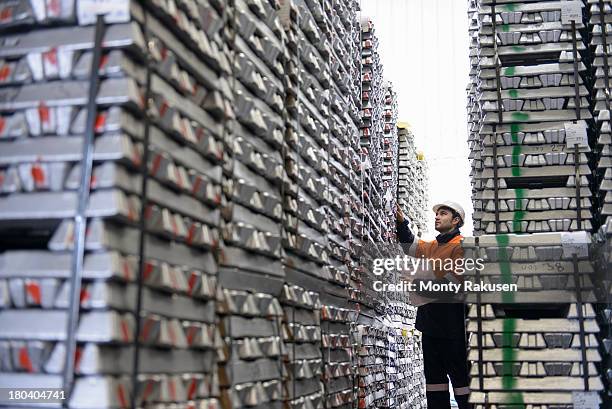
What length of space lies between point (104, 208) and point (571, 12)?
448 cm

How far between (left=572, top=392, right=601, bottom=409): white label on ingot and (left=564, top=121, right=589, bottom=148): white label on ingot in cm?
176

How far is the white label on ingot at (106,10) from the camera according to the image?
2682mm

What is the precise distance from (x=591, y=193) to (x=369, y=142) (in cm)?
278

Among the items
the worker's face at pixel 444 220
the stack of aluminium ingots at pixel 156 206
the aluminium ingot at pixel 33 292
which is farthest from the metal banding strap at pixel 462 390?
the aluminium ingot at pixel 33 292

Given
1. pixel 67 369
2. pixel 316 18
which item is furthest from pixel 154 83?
pixel 316 18

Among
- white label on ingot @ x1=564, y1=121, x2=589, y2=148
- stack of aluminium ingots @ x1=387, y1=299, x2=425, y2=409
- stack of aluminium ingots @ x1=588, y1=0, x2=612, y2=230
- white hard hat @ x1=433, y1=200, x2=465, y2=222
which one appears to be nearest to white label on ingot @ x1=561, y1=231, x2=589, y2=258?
stack of aluminium ingots @ x1=588, y1=0, x2=612, y2=230

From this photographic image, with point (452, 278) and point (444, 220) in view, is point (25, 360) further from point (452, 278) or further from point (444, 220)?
point (444, 220)

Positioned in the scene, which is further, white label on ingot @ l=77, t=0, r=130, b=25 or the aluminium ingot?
white label on ingot @ l=77, t=0, r=130, b=25

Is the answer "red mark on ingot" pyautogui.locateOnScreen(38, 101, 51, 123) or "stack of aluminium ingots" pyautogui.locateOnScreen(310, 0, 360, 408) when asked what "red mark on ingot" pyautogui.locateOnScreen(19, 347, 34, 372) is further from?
"stack of aluminium ingots" pyautogui.locateOnScreen(310, 0, 360, 408)

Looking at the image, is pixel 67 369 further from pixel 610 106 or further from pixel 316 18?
pixel 610 106

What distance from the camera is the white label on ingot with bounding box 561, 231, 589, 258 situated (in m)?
5.19

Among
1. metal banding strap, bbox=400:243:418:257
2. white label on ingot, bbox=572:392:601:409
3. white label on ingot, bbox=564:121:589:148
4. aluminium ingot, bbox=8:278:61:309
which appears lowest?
white label on ingot, bbox=572:392:601:409

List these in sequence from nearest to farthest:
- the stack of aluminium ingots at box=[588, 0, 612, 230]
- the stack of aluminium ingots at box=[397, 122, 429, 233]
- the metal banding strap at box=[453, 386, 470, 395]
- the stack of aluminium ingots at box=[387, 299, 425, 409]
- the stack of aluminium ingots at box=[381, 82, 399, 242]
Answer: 1. the stack of aluminium ingots at box=[588, 0, 612, 230]
2. the metal banding strap at box=[453, 386, 470, 395]
3. the stack of aluminium ingots at box=[387, 299, 425, 409]
4. the stack of aluminium ingots at box=[381, 82, 399, 242]
5. the stack of aluminium ingots at box=[397, 122, 429, 233]

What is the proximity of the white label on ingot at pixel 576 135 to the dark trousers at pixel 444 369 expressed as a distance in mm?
1911
